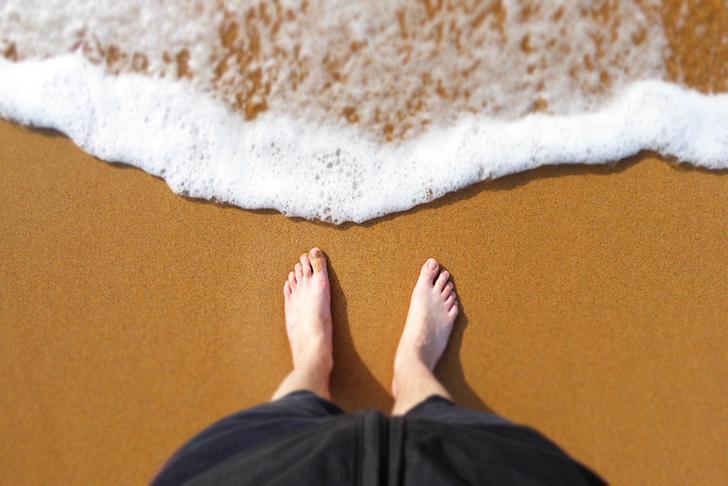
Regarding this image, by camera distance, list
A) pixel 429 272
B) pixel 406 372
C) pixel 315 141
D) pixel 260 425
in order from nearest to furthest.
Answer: pixel 260 425, pixel 406 372, pixel 429 272, pixel 315 141

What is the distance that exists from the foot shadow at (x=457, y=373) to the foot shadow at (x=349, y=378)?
18cm

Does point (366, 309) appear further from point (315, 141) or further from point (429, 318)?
point (315, 141)

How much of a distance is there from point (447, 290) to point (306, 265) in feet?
1.39

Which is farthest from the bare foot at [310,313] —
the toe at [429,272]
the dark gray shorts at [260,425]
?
the toe at [429,272]

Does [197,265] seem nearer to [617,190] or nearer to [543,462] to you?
[543,462]

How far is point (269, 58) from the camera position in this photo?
1.80 m

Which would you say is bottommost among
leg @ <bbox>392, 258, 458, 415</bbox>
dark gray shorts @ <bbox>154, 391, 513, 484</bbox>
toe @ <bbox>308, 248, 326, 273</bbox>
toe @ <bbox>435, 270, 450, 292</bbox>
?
dark gray shorts @ <bbox>154, 391, 513, 484</bbox>

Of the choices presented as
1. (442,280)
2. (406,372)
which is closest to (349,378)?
(406,372)

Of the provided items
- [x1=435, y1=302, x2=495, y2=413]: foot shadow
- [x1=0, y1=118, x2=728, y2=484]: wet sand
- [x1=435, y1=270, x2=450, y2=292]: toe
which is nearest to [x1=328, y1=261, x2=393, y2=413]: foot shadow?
[x1=0, y1=118, x2=728, y2=484]: wet sand

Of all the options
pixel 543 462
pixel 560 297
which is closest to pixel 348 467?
pixel 543 462

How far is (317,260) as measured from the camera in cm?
166

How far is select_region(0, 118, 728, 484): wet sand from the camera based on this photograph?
1.56m

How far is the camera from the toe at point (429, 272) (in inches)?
64.5

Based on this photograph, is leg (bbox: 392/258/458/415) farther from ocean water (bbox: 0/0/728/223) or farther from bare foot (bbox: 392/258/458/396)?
ocean water (bbox: 0/0/728/223)
